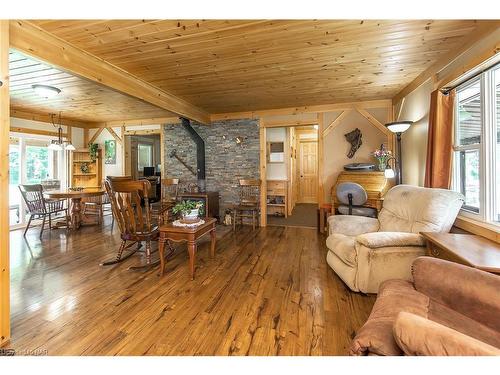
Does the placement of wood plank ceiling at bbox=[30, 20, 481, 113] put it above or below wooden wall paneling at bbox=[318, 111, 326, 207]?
above

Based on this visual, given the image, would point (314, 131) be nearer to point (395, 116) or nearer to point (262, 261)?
point (395, 116)

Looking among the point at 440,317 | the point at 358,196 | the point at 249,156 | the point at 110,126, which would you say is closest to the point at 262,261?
the point at 358,196

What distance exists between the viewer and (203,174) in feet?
18.4

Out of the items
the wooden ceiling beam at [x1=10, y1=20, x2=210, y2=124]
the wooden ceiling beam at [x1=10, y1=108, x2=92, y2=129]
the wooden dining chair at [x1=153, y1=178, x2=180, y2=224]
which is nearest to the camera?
the wooden ceiling beam at [x1=10, y1=20, x2=210, y2=124]

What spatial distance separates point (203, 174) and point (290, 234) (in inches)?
97.4

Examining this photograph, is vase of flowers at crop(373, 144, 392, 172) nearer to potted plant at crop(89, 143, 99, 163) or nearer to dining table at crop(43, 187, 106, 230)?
dining table at crop(43, 187, 106, 230)

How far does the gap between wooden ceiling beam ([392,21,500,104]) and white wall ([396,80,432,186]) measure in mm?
88

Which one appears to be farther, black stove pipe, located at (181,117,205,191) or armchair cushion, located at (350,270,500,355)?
black stove pipe, located at (181,117,205,191)

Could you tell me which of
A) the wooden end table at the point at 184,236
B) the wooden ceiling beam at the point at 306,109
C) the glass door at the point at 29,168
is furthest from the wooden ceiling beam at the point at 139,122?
the wooden end table at the point at 184,236

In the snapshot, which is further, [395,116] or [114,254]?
[395,116]

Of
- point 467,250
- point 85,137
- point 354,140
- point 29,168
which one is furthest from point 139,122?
point 467,250

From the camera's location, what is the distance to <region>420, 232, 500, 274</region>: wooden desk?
1.41 metres

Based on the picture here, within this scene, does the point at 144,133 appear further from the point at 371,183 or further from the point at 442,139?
the point at 442,139

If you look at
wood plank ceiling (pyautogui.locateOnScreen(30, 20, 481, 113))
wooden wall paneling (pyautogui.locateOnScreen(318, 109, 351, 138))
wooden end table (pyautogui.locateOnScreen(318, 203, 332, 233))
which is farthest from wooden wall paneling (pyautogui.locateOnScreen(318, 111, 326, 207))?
wood plank ceiling (pyautogui.locateOnScreen(30, 20, 481, 113))
